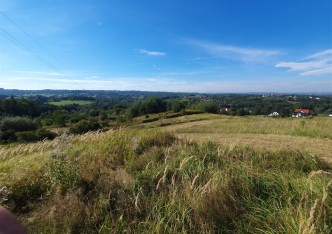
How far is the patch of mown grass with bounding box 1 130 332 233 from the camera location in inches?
138

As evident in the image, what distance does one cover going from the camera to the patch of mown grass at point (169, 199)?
11.5 feet

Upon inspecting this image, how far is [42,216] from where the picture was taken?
4148 mm

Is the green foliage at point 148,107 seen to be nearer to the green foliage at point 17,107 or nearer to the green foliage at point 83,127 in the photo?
the green foliage at point 17,107

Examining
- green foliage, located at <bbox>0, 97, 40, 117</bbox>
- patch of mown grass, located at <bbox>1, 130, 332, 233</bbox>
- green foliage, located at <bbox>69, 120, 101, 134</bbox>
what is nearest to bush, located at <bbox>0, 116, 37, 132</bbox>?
green foliage, located at <bbox>69, 120, 101, 134</bbox>

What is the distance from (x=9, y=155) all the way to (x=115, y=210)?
6.90m

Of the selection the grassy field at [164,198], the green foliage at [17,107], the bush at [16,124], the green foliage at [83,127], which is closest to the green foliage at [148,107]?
the green foliage at [17,107]

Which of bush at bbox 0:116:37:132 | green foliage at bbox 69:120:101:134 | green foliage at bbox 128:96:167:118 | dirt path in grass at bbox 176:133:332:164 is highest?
dirt path in grass at bbox 176:133:332:164

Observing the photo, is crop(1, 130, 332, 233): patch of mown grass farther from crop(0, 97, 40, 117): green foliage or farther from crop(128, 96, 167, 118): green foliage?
crop(0, 97, 40, 117): green foliage

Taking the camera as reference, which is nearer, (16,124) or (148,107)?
(16,124)

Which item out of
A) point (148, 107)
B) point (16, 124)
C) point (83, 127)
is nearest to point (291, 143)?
point (83, 127)

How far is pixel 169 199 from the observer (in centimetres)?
414

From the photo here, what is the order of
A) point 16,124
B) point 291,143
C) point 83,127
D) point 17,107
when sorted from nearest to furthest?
1. point 291,143
2. point 83,127
3. point 16,124
4. point 17,107

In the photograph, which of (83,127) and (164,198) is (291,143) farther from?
(83,127)

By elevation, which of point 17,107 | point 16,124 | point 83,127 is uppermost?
point 83,127
